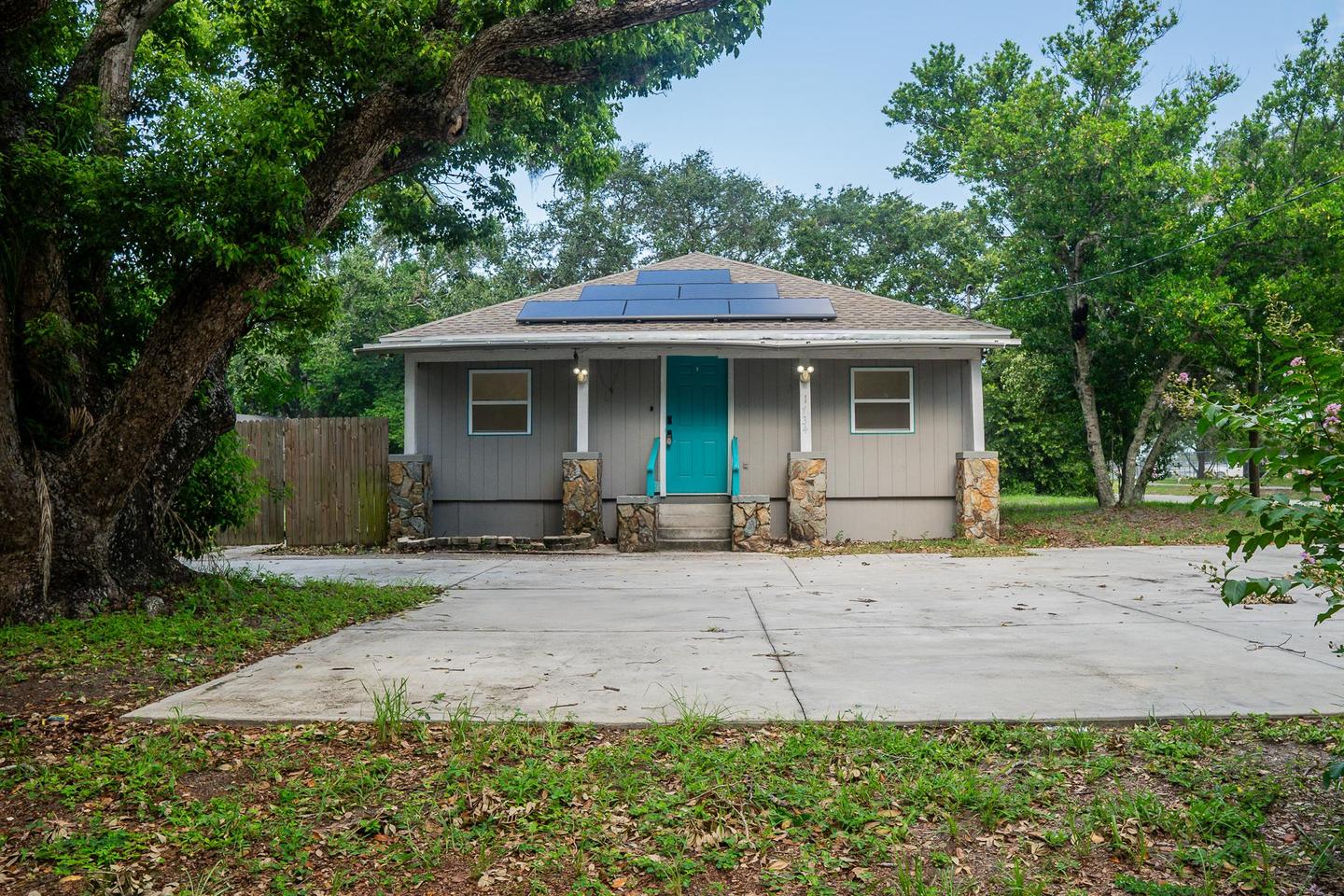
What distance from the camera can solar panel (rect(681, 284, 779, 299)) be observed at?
1245 cm

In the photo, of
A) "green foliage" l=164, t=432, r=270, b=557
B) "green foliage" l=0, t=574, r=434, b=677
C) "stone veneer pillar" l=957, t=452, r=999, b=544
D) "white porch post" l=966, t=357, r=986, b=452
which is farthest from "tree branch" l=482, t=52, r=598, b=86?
"stone veneer pillar" l=957, t=452, r=999, b=544

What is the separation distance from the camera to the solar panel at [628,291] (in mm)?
12727

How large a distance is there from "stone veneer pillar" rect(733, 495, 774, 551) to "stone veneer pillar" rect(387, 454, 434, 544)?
4212mm

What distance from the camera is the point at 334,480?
1122 centimetres

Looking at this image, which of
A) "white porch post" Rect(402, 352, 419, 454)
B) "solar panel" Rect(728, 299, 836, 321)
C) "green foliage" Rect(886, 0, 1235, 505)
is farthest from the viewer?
"green foliage" Rect(886, 0, 1235, 505)

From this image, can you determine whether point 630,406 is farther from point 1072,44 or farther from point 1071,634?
point 1072,44

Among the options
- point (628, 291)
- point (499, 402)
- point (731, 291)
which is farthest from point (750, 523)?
point (628, 291)

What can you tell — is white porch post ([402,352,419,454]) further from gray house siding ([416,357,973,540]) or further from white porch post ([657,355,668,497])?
white porch post ([657,355,668,497])

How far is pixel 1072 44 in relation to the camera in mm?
14258

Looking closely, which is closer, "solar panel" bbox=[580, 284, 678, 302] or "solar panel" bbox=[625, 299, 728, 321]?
"solar panel" bbox=[625, 299, 728, 321]

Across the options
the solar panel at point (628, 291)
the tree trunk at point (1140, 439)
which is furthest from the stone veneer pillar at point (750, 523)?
the tree trunk at point (1140, 439)

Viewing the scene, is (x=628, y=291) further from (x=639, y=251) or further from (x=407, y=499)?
(x=639, y=251)

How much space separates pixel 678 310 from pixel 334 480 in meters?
→ 5.39

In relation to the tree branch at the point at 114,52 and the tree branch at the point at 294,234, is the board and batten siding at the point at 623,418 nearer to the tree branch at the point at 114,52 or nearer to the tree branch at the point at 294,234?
the tree branch at the point at 294,234
